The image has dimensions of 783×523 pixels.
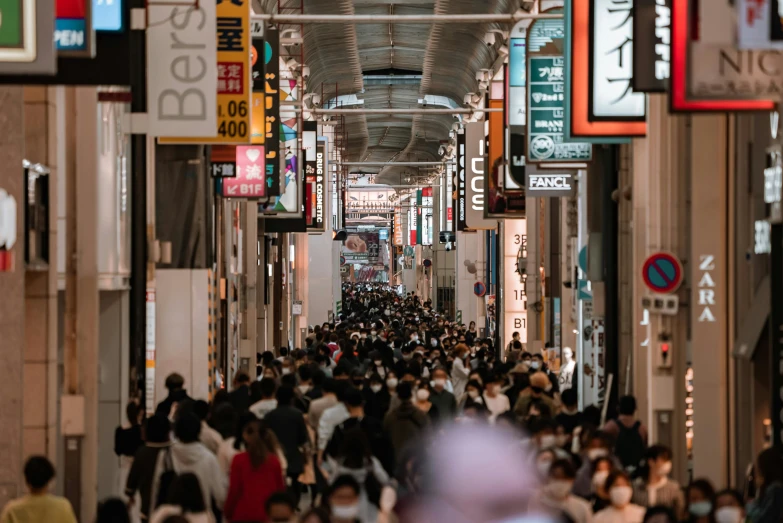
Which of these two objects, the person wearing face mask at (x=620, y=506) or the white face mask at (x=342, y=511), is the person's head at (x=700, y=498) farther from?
the white face mask at (x=342, y=511)

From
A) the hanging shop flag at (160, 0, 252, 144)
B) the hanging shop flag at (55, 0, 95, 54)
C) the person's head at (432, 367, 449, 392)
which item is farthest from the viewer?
the hanging shop flag at (160, 0, 252, 144)

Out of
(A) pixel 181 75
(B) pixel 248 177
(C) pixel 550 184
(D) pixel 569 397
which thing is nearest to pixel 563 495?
(D) pixel 569 397

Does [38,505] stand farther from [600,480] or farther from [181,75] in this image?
[181,75]

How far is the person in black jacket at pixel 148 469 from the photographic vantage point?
9703 millimetres

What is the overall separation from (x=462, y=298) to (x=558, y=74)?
98.0 ft

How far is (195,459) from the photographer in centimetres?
966

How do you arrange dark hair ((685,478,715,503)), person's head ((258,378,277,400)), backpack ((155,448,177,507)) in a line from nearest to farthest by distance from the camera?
dark hair ((685,478,715,503)), backpack ((155,448,177,507)), person's head ((258,378,277,400))

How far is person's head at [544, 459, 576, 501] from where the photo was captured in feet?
26.9

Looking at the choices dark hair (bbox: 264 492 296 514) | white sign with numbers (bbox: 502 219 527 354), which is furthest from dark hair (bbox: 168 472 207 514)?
white sign with numbers (bbox: 502 219 527 354)

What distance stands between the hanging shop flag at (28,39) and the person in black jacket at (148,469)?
335 cm

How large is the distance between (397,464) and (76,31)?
409 cm

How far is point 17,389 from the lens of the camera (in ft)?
32.1

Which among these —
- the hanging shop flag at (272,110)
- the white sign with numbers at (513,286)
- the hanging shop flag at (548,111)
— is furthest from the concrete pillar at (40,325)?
the white sign with numbers at (513,286)

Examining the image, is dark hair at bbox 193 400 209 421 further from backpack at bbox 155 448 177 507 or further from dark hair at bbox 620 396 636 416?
dark hair at bbox 620 396 636 416
